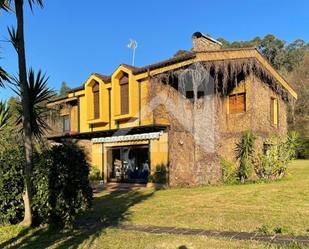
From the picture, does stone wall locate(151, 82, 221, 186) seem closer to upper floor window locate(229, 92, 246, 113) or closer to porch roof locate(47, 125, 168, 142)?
porch roof locate(47, 125, 168, 142)

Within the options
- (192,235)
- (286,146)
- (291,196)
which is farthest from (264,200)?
(286,146)

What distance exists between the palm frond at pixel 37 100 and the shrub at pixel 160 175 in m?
12.6

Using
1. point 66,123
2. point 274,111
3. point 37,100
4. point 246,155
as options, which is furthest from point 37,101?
point 66,123

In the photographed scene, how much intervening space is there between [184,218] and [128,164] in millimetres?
15980

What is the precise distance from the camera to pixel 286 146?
84.2 feet

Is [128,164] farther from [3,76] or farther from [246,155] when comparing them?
[3,76]

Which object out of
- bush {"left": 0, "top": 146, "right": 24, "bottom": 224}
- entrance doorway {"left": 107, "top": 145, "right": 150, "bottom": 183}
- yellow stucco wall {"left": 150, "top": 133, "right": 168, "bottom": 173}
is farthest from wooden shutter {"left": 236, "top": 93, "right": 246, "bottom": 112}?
bush {"left": 0, "top": 146, "right": 24, "bottom": 224}

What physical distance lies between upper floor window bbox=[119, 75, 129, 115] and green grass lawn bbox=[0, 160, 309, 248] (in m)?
10.1

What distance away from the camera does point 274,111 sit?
2933cm

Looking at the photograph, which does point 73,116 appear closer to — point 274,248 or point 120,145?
point 120,145

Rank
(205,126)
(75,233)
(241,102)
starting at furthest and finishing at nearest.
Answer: (241,102) < (205,126) < (75,233)

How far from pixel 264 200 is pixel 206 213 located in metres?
3.69

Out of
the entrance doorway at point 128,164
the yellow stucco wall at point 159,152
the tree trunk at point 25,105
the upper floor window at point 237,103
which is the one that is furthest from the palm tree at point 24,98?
the upper floor window at point 237,103

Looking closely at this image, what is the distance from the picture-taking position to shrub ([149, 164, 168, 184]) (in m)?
24.1
